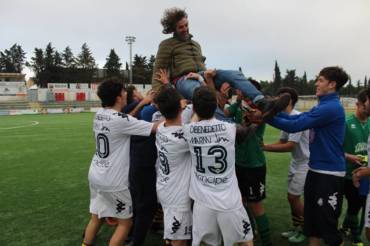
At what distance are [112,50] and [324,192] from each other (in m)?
98.9

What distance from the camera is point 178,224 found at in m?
4.00

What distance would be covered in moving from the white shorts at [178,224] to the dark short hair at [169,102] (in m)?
1.00

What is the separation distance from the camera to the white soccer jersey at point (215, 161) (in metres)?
3.72

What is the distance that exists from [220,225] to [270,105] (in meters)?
1.33

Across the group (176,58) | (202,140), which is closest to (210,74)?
(176,58)

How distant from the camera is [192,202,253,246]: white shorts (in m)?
3.75

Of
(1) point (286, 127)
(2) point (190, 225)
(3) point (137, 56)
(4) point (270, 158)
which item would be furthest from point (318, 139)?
(3) point (137, 56)

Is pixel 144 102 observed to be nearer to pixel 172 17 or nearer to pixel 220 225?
pixel 172 17

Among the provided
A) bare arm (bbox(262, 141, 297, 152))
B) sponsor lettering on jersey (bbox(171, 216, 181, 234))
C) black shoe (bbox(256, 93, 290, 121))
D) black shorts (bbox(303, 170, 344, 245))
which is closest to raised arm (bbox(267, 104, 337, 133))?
black shoe (bbox(256, 93, 290, 121))

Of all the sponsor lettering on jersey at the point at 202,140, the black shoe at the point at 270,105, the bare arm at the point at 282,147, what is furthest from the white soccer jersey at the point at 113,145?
the bare arm at the point at 282,147

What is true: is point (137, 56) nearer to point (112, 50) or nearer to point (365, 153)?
point (112, 50)

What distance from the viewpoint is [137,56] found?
9919cm

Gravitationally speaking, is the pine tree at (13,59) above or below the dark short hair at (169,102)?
above

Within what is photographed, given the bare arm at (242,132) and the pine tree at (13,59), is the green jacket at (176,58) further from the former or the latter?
the pine tree at (13,59)
